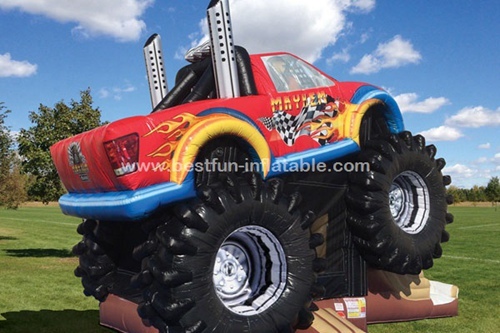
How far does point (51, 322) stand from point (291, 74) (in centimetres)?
433

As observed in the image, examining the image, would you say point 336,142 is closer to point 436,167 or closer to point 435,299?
point 436,167

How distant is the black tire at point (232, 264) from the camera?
3.78m

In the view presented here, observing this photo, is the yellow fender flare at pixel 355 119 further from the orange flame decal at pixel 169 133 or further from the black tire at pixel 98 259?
the black tire at pixel 98 259

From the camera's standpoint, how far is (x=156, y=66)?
607 cm

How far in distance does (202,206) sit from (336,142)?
1.83m

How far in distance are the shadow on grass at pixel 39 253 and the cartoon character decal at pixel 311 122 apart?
1271 cm

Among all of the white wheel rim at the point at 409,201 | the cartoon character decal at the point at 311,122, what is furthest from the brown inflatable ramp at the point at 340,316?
the cartoon character decal at the point at 311,122

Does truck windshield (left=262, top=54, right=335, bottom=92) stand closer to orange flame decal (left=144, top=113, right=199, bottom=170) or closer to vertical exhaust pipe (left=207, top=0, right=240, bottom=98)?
vertical exhaust pipe (left=207, top=0, right=240, bottom=98)

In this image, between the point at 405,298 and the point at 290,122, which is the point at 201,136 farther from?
the point at 405,298

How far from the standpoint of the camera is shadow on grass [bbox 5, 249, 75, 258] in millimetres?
15836

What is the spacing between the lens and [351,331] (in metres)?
4.89

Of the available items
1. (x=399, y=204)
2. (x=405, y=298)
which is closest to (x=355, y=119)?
(x=399, y=204)

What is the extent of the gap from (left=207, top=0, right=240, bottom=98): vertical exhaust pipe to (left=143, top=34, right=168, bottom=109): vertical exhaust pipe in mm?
1553

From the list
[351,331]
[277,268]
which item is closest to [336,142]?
[277,268]
